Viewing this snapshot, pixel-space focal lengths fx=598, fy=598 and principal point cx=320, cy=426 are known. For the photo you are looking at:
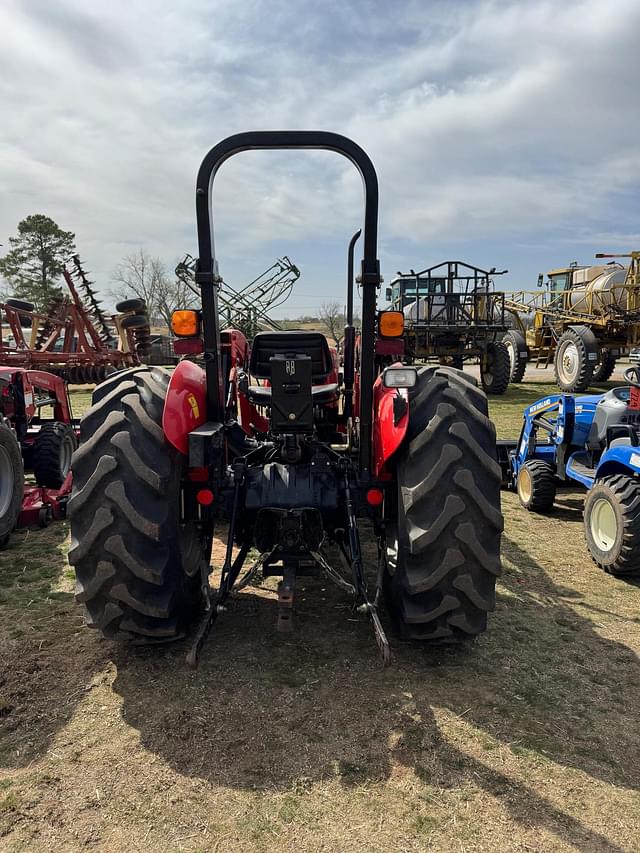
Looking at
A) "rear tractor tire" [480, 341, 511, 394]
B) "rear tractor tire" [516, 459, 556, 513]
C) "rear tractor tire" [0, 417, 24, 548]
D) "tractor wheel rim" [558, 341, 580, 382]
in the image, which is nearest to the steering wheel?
"rear tractor tire" [516, 459, 556, 513]

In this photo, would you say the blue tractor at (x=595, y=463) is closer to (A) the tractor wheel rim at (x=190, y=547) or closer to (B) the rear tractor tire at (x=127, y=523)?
(A) the tractor wheel rim at (x=190, y=547)

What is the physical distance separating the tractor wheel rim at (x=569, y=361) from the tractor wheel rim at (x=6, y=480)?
43.1 ft

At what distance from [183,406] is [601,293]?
14.9m

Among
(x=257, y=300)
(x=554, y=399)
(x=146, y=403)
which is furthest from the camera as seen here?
(x=257, y=300)

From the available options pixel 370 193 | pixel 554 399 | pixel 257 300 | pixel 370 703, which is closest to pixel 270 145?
pixel 370 193

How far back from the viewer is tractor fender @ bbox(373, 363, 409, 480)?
9.44 feet

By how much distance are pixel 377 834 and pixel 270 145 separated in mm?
2854

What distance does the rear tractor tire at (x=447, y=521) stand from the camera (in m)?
2.77

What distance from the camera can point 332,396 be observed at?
3.94 m

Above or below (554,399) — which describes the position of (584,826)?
below

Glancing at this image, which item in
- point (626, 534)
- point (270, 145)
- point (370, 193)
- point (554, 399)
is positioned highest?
point (270, 145)

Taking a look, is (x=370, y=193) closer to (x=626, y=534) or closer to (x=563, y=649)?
(x=563, y=649)

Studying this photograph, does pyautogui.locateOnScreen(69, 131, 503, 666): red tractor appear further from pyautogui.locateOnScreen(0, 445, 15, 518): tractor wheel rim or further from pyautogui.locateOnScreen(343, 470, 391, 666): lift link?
pyautogui.locateOnScreen(0, 445, 15, 518): tractor wheel rim

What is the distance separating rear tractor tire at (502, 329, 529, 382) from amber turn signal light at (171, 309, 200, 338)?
14.9m
